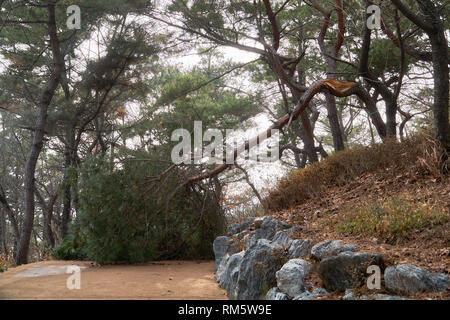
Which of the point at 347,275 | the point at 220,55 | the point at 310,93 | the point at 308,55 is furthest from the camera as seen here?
the point at 220,55

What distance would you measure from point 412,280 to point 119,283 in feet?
11.6

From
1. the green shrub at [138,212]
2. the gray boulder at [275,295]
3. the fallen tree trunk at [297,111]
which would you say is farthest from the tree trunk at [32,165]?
the gray boulder at [275,295]

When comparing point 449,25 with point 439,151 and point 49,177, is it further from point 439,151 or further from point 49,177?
point 49,177

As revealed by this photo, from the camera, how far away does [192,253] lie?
322 inches

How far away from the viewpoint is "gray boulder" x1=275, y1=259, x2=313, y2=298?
3466 millimetres

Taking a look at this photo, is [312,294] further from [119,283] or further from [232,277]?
[119,283]

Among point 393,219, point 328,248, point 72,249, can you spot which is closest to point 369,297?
point 328,248

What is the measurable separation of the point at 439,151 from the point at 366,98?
2.66 meters

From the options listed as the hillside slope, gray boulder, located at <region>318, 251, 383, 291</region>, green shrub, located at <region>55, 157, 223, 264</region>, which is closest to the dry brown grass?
the hillside slope

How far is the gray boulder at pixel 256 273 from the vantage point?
158 inches

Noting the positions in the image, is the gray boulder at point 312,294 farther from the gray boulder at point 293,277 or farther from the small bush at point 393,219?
the small bush at point 393,219

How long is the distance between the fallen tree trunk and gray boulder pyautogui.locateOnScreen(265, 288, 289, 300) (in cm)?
339

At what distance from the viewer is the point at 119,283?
5.06 metres
